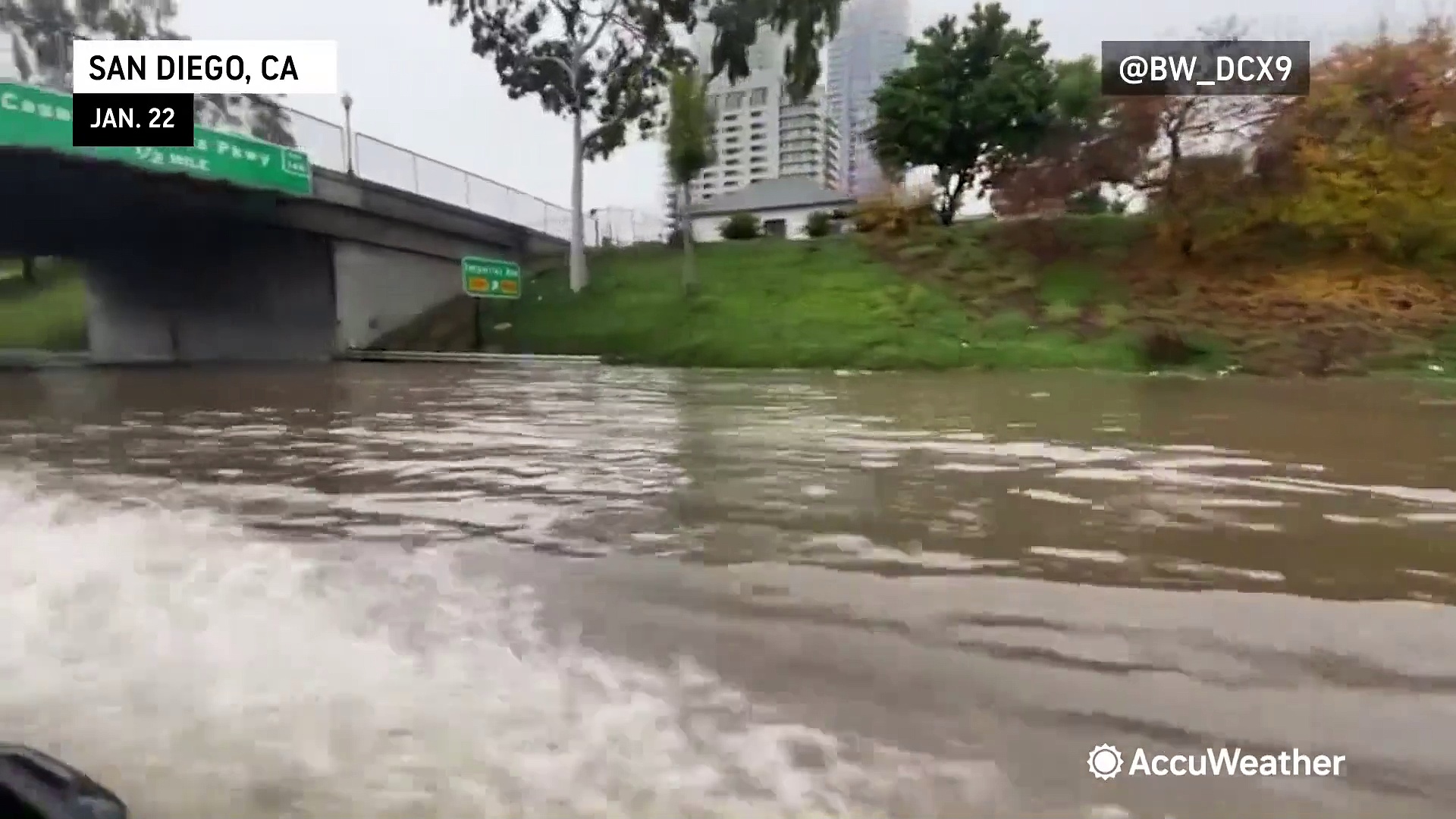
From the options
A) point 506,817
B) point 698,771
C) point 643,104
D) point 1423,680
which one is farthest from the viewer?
point 643,104

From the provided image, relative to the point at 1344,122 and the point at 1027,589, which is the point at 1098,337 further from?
the point at 1027,589

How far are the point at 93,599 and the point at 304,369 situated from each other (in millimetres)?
16408

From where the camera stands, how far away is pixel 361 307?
958 inches

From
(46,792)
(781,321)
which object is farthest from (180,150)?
(46,792)

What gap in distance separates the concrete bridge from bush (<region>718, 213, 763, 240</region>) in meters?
6.75

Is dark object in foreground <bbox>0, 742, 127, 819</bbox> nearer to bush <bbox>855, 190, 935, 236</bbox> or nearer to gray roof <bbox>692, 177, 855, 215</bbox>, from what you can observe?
bush <bbox>855, 190, 935, 236</bbox>

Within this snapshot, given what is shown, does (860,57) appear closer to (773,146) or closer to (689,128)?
(773,146)

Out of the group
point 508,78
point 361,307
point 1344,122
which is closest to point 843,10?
point 508,78

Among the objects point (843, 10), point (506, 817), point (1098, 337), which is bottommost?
point (506, 817)

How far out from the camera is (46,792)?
1.79 meters

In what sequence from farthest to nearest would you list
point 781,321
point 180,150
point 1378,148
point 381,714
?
point 781,321 < point 1378,148 < point 180,150 < point 381,714

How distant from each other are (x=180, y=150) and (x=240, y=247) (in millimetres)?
7765

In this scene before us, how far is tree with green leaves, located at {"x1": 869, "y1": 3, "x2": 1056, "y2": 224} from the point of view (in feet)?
92.3

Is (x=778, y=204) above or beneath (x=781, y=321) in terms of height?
above
